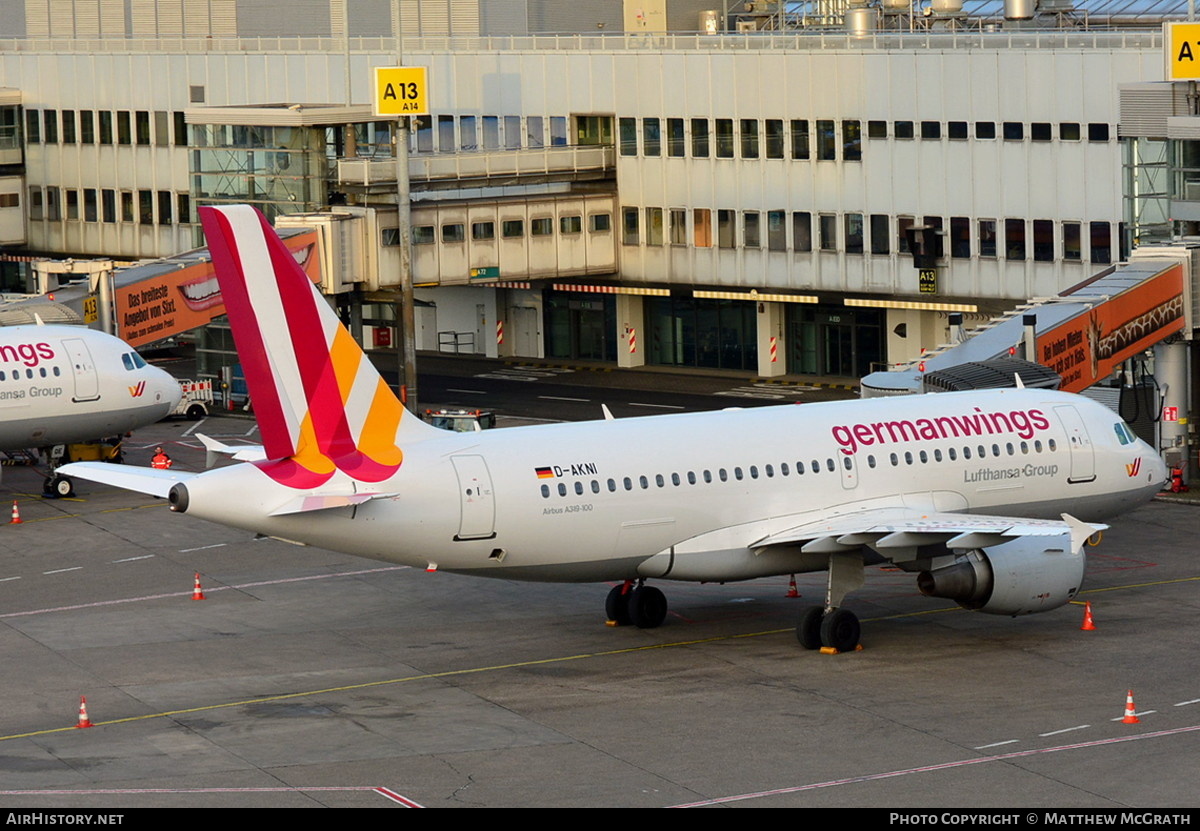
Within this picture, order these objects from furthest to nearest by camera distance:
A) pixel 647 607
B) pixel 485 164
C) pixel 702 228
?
pixel 702 228
pixel 485 164
pixel 647 607

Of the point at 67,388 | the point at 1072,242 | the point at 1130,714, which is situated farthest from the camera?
the point at 1072,242

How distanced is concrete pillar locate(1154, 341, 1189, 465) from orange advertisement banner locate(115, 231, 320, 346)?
33070 mm

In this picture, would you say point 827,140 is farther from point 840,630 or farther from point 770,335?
point 840,630

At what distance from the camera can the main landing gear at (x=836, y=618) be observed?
142 ft

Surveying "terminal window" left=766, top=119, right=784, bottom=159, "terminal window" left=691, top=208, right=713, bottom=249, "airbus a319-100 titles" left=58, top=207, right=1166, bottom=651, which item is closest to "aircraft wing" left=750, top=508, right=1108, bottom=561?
"airbus a319-100 titles" left=58, top=207, right=1166, bottom=651

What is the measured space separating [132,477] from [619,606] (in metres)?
11.2

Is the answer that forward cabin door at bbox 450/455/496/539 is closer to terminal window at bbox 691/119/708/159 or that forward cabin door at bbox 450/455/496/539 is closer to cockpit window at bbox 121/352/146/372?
cockpit window at bbox 121/352/146/372

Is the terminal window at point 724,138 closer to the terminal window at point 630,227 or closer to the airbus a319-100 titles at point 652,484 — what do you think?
the terminal window at point 630,227

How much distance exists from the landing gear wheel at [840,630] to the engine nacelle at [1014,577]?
1.76 meters

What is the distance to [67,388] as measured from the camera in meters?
65.4

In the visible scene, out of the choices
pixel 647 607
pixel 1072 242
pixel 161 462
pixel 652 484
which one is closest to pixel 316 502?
pixel 652 484

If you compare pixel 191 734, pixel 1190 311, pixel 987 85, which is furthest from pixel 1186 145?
pixel 191 734

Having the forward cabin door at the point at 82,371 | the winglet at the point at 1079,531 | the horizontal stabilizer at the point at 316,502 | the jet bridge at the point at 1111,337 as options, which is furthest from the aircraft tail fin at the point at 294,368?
the forward cabin door at the point at 82,371

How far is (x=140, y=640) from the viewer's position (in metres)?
46.5
